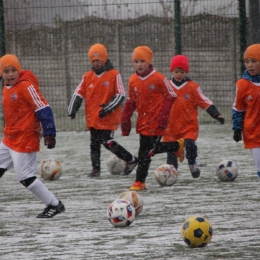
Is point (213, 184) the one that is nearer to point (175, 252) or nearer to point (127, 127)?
point (127, 127)

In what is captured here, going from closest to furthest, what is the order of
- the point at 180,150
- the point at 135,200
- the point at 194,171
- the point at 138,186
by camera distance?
the point at 135,200 < the point at 138,186 < the point at 194,171 < the point at 180,150

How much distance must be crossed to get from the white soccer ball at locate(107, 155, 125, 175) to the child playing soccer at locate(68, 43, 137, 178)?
0.06 meters

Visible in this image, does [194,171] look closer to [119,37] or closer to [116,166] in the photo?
[116,166]

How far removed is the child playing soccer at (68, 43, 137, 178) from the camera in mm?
11516

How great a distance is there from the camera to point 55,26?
16500 millimetres

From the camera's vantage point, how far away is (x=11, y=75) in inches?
333

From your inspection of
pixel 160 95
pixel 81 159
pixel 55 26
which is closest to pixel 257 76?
pixel 160 95

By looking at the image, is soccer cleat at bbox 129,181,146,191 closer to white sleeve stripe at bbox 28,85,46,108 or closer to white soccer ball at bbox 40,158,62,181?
white soccer ball at bbox 40,158,62,181

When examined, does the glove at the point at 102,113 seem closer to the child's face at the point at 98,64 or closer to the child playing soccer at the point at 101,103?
the child playing soccer at the point at 101,103

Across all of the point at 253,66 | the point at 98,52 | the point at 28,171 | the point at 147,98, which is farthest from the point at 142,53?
the point at 28,171

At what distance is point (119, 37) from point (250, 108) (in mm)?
8518

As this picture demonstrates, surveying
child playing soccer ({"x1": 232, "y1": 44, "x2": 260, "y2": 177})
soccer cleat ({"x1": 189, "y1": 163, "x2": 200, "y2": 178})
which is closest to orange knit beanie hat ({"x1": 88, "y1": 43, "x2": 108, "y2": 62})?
soccer cleat ({"x1": 189, "y1": 163, "x2": 200, "y2": 178})

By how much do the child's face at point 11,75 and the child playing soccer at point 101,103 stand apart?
119 inches

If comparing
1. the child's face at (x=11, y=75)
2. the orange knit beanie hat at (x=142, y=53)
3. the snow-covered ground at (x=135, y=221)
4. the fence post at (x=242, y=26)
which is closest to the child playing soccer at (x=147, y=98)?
the orange knit beanie hat at (x=142, y=53)
